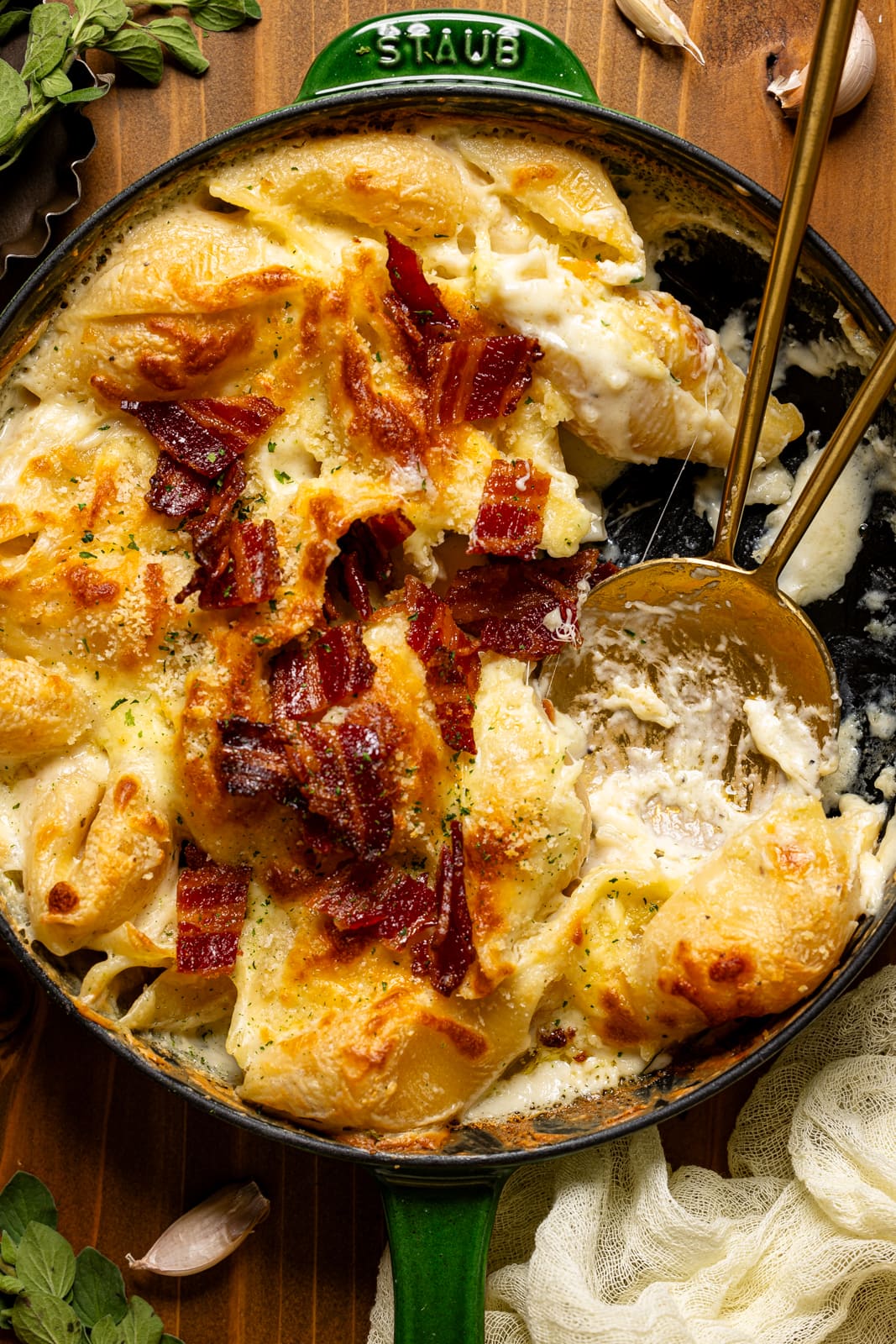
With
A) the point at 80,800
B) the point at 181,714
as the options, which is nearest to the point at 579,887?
the point at 181,714

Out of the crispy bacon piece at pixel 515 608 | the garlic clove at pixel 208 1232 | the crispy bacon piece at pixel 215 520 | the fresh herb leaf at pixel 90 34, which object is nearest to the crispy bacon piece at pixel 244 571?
the crispy bacon piece at pixel 215 520

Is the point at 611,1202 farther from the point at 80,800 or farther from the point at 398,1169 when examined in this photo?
the point at 80,800

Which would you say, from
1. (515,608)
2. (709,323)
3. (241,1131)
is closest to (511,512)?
(515,608)

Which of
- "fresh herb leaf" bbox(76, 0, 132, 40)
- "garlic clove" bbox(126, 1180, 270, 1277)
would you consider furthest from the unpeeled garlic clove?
"garlic clove" bbox(126, 1180, 270, 1277)

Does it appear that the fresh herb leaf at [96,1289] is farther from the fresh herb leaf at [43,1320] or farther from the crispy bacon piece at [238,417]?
the crispy bacon piece at [238,417]

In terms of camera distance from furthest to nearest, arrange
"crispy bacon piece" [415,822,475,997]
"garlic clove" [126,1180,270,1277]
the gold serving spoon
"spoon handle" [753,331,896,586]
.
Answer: "garlic clove" [126,1180,270,1277]
the gold serving spoon
"crispy bacon piece" [415,822,475,997]
"spoon handle" [753,331,896,586]

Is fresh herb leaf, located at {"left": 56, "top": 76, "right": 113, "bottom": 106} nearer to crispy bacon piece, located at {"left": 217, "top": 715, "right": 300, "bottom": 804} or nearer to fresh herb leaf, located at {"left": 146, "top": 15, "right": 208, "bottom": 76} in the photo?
fresh herb leaf, located at {"left": 146, "top": 15, "right": 208, "bottom": 76}
